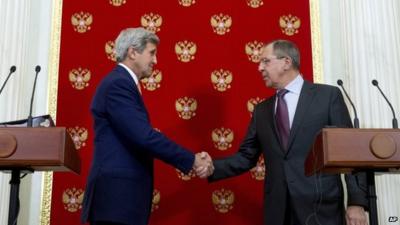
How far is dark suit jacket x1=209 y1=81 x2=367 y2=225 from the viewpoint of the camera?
290 cm

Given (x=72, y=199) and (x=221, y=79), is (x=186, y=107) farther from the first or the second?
(x=72, y=199)

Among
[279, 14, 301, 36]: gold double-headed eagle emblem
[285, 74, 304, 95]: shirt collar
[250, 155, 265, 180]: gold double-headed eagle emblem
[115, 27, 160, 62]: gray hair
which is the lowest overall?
[250, 155, 265, 180]: gold double-headed eagle emblem

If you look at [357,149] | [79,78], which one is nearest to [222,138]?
[79,78]

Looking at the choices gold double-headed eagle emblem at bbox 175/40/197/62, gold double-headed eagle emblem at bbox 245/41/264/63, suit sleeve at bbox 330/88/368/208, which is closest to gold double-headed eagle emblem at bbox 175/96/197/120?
gold double-headed eagle emblem at bbox 175/40/197/62

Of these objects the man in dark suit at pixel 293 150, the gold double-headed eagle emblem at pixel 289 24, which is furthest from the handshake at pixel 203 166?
the gold double-headed eagle emblem at pixel 289 24

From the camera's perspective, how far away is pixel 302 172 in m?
3.00

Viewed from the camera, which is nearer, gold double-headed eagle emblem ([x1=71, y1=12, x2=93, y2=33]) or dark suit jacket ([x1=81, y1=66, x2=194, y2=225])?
dark suit jacket ([x1=81, y1=66, x2=194, y2=225])

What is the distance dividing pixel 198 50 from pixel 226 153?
2.54 ft

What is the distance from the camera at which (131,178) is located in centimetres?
270

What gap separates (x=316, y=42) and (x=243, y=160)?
4.11 ft

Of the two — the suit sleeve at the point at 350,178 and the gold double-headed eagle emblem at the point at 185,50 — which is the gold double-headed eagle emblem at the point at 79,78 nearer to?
the gold double-headed eagle emblem at the point at 185,50

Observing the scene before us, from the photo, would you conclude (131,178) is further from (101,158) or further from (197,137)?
(197,137)

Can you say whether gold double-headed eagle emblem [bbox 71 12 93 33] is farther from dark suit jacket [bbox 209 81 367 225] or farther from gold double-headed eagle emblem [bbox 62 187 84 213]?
dark suit jacket [bbox 209 81 367 225]

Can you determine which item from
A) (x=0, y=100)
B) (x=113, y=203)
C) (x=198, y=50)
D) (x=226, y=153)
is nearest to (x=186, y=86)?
(x=198, y=50)
